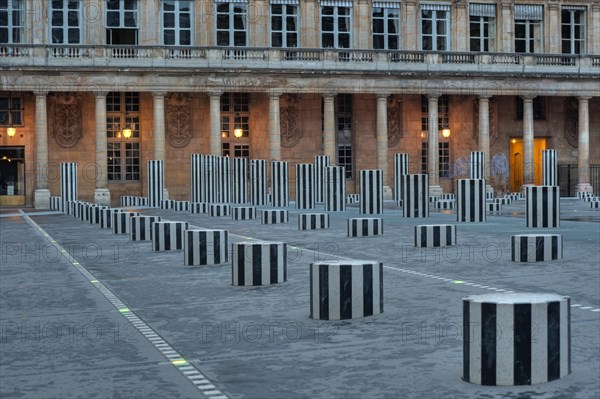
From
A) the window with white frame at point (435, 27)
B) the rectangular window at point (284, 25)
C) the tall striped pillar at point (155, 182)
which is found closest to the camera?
the tall striped pillar at point (155, 182)

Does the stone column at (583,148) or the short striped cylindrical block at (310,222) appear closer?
the short striped cylindrical block at (310,222)

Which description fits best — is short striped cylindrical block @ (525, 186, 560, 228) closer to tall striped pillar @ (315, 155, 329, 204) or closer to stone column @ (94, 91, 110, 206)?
tall striped pillar @ (315, 155, 329, 204)

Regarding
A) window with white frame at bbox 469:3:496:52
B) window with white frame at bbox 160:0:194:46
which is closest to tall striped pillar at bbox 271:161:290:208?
window with white frame at bbox 160:0:194:46

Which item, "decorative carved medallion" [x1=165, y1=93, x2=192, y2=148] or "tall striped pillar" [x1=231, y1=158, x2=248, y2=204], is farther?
"decorative carved medallion" [x1=165, y1=93, x2=192, y2=148]

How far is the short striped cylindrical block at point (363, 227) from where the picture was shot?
25.3m

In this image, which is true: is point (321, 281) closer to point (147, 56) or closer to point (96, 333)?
point (96, 333)

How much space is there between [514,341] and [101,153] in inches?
1833

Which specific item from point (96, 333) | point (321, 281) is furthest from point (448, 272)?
point (96, 333)

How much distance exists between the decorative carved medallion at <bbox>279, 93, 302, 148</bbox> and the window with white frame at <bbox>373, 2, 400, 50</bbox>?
5811 mm

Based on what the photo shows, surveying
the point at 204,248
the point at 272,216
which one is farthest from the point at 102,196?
the point at 204,248

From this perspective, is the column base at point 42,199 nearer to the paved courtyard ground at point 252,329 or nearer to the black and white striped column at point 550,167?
the black and white striped column at point 550,167

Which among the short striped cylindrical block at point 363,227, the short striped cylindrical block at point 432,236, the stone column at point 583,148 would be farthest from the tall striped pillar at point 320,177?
the short striped cylindrical block at point 432,236

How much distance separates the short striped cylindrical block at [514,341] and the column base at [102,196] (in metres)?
45.5

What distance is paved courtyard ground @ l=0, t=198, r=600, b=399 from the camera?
8.24 metres
